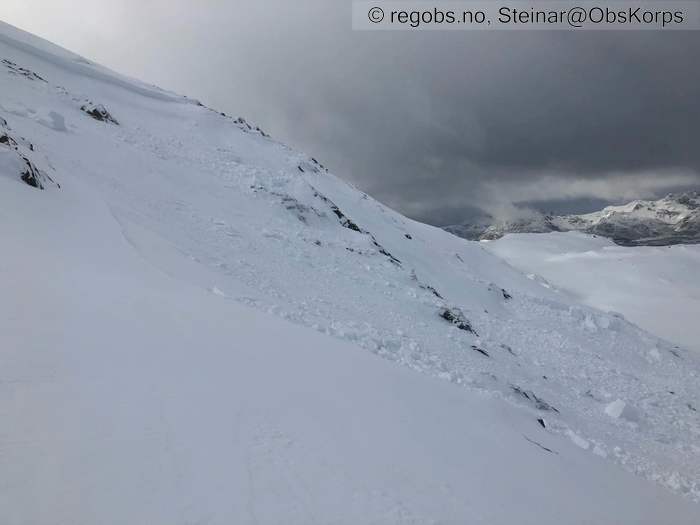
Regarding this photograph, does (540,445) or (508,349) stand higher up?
(540,445)

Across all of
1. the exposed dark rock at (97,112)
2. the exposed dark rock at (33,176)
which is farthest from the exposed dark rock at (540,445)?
the exposed dark rock at (97,112)

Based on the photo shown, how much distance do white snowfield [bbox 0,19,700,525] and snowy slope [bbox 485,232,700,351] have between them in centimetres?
3240

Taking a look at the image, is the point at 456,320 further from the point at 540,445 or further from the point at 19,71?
the point at 19,71

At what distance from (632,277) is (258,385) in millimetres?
80644

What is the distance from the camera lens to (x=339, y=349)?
30.5 feet

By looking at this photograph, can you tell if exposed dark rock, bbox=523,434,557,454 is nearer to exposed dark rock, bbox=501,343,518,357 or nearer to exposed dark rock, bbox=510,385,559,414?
exposed dark rock, bbox=510,385,559,414

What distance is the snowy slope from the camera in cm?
5072

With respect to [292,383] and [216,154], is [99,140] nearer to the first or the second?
[216,154]

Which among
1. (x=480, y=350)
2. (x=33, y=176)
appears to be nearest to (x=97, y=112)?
(x=33, y=176)

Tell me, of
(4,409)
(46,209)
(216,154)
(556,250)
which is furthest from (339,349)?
(556,250)

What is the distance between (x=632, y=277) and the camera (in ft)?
230

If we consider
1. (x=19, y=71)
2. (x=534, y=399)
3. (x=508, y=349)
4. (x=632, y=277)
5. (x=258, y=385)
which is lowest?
(x=534, y=399)

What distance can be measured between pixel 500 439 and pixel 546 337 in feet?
65.6

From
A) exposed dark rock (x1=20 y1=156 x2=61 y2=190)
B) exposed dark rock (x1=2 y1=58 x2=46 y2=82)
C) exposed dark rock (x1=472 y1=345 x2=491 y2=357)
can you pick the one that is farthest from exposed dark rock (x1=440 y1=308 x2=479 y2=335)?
exposed dark rock (x1=2 y1=58 x2=46 y2=82)
